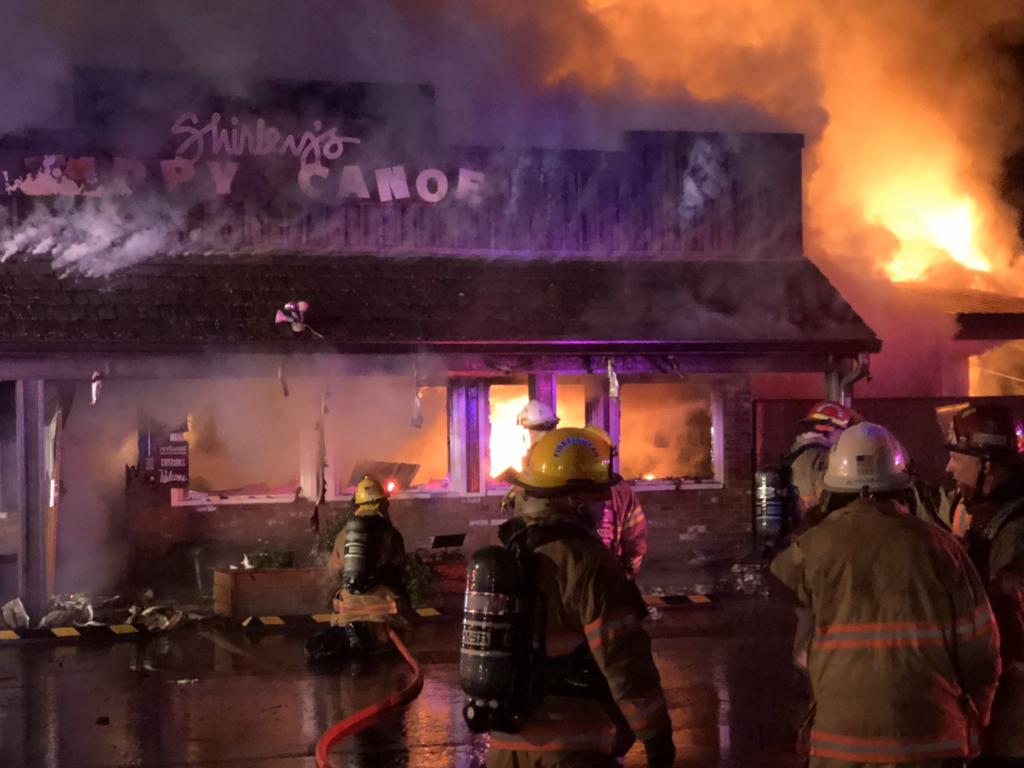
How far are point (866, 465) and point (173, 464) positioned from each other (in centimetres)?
937

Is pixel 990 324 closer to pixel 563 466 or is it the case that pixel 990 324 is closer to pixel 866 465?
pixel 866 465

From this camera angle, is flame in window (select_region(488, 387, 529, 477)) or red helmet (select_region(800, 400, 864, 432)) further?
flame in window (select_region(488, 387, 529, 477))

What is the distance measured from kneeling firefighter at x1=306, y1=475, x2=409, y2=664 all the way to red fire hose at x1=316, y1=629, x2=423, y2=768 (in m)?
0.42

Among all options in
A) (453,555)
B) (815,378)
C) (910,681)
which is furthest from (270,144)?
(910,681)

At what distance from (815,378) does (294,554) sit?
659 cm

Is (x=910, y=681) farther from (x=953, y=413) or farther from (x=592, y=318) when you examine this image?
(x=592, y=318)

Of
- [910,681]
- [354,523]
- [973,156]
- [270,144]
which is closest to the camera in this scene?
[910,681]

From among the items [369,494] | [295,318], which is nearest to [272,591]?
[295,318]

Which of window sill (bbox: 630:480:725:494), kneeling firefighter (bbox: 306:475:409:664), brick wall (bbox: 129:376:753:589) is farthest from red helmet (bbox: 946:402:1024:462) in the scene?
window sill (bbox: 630:480:725:494)

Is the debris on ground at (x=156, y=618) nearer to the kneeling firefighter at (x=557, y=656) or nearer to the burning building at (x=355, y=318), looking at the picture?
the burning building at (x=355, y=318)

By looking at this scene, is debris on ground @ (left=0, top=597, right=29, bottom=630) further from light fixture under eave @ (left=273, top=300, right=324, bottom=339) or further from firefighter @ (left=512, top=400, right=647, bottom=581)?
firefighter @ (left=512, top=400, right=647, bottom=581)

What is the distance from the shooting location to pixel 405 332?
36.8 feet

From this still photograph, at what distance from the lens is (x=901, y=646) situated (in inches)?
133

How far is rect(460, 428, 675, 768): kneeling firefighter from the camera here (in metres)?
3.38
